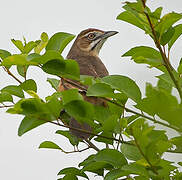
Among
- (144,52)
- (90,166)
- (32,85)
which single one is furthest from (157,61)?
(32,85)

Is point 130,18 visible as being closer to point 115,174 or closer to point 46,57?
point 46,57

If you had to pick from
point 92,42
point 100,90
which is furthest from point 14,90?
point 92,42

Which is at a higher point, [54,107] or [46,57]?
[46,57]

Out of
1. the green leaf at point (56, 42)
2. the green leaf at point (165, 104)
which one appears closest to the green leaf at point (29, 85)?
the green leaf at point (56, 42)

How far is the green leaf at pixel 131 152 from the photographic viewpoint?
1049 millimetres

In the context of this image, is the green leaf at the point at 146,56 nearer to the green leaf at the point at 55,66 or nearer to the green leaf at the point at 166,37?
the green leaf at the point at 166,37

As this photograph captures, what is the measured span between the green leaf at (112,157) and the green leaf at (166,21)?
301 mm

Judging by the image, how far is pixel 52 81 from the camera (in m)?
1.74

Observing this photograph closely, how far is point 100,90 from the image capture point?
105 cm

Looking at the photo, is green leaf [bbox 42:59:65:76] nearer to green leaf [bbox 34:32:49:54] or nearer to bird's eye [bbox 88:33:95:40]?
green leaf [bbox 34:32:49:54]

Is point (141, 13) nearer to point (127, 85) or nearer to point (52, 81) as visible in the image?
point (127, 85)

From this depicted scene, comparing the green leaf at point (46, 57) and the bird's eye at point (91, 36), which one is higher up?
the green leaf at point (46, 57)

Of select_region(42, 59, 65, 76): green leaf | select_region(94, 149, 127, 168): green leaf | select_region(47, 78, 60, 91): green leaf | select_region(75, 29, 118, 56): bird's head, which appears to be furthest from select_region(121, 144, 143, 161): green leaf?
select_region(75, 29, 118, 56): bird's head

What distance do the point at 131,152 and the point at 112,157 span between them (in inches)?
2.9
